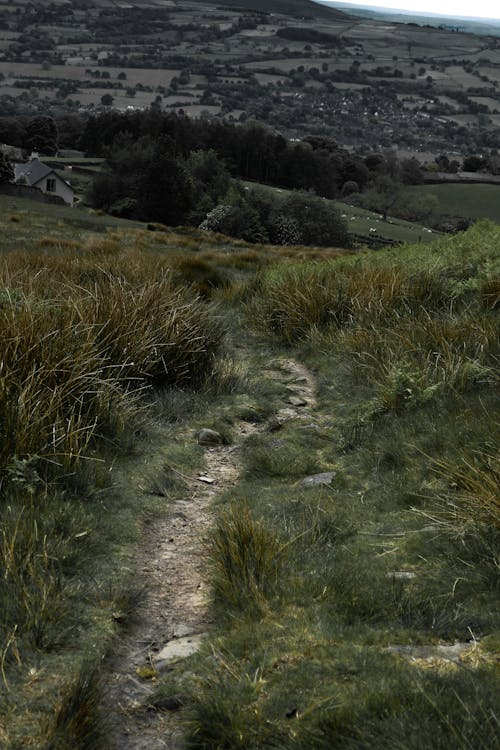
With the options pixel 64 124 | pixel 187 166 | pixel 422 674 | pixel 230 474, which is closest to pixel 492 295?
pixel 230 474

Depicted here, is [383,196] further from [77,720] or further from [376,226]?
[77,720]

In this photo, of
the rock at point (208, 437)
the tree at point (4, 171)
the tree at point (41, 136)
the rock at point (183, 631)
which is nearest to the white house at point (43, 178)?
the tree at point (4, 171)

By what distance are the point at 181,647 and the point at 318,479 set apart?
2311 mm

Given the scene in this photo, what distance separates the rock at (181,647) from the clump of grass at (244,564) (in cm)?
18

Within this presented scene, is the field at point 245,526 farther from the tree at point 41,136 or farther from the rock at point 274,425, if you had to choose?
the tree at point 41,136

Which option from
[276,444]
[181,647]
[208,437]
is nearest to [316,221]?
[208,437]

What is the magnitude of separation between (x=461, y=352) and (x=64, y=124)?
136 m

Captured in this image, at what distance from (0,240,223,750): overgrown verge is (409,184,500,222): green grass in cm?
9597

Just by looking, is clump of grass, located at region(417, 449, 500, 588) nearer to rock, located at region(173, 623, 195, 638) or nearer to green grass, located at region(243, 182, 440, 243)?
rock, located at region(173, 623, 195, 638)

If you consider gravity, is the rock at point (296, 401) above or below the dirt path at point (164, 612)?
below

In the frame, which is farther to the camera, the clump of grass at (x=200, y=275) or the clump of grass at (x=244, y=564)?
the clump of grass at (x=200, y=275)

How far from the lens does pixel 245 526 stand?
434cm

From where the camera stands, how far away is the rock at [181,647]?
3615mm

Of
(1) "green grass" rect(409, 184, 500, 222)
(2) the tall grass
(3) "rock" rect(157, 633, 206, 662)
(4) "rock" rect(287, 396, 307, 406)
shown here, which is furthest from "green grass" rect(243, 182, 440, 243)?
(3) "rock" rect(157, 633, 206, 662)
